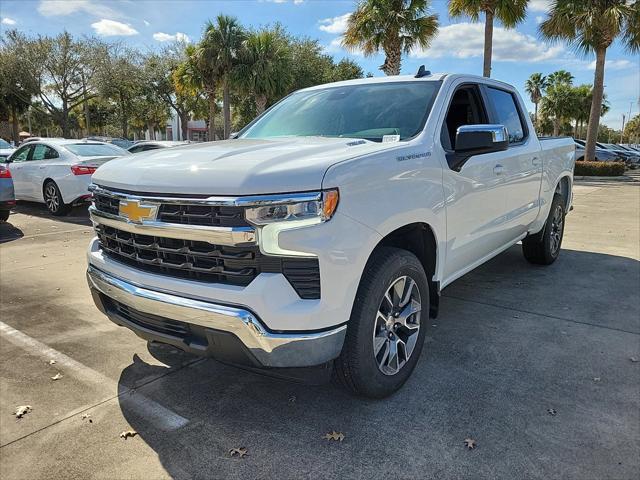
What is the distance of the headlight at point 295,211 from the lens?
7.50ft

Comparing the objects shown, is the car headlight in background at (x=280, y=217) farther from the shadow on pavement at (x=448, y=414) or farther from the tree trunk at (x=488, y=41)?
the tree trunk at (x=488, y=41)

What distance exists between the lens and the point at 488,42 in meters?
18.4

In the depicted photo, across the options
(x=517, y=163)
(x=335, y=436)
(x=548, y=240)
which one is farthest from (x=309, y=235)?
(x=548, y=240)

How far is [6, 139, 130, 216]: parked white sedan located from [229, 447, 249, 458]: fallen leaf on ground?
8.04 meters

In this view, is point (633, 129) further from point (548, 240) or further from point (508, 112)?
point (508, 112)

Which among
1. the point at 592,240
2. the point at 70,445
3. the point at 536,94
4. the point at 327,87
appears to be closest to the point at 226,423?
the point at 70,445

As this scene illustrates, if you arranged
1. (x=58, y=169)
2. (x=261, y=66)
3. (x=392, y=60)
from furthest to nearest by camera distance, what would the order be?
(x=261, y=66)
(x=392, y=60)
(x=58, y=169)

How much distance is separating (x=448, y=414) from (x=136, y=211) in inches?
81.0

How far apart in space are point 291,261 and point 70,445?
5.11 feet

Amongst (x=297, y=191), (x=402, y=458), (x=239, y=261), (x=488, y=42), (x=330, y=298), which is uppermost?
(x=488, y=42)

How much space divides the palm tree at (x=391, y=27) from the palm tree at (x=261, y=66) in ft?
15.9

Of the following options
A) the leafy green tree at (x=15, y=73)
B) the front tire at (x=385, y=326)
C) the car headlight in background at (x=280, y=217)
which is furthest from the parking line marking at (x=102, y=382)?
the leafy green tree at (x=15, y=73)

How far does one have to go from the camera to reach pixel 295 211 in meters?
2.30

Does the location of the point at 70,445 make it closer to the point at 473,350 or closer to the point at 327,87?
the point at 473,350
